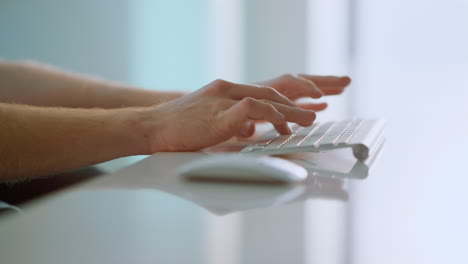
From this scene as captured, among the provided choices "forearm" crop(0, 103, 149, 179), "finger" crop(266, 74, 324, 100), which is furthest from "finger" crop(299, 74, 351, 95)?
"forearm" crop(0, 103, 149, 179)

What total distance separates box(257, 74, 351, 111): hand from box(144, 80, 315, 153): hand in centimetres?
32

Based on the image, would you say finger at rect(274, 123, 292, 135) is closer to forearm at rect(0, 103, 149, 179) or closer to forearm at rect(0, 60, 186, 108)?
Answer: forearm at rect(0, 103, 149, 179)

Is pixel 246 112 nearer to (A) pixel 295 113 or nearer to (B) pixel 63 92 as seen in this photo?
(A) pixel 295 113

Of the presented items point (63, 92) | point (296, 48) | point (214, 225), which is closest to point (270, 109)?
point (214, 225)

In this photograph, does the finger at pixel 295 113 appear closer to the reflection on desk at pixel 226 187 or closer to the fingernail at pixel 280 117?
the fingernail at pixel 280 117

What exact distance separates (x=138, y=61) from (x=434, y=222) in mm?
3244

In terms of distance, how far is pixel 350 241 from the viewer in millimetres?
441

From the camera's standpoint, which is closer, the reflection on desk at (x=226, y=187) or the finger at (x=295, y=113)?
the reflection on desk at (x=226, y=187)

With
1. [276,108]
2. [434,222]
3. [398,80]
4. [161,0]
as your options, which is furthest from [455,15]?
[434,222]

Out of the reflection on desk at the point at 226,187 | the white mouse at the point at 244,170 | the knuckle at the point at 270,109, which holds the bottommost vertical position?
the reflection on desk at the point at 226,187

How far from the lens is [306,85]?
1.19 m

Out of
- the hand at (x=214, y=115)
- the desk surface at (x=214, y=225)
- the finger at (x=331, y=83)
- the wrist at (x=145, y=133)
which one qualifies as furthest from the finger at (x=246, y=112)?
the finger at (x=331, y=83)

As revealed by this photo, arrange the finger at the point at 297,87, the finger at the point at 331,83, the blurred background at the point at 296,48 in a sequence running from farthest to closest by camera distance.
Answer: the blurred background at the point at 296,48
the finger at the point at 331,83
the finger at the point at 297,87

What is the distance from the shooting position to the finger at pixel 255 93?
0.88 metres
